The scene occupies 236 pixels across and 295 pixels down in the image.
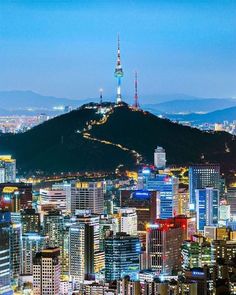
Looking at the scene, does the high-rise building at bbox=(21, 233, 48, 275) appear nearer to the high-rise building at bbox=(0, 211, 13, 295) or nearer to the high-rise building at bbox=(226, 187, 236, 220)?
the high-rise building at bbox=(0, 211, 13, 295)

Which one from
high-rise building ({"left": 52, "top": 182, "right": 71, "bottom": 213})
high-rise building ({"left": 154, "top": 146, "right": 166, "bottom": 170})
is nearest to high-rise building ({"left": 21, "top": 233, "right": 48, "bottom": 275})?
high-rise building ({"left": 52, "top": 182, "right": 71, "bottom": 213})

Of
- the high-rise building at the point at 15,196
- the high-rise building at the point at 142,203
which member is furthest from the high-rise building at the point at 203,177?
the high-rise building at the point at 15,196

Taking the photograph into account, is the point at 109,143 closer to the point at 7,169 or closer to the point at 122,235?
the point at 7,169

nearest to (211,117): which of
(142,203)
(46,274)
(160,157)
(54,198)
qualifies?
(160,157)

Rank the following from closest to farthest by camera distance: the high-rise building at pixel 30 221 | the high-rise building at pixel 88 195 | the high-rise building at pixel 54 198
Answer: the high-rise building at pixel 30 221
the high-rise building at pixel 54 198
the high-rise building at pixel 88 195

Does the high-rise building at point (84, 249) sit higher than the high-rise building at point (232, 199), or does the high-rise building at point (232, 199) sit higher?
the high-rise building at point (232, 199)

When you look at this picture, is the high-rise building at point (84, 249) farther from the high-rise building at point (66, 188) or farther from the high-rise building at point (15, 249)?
the high-rise building at point (66, 188)

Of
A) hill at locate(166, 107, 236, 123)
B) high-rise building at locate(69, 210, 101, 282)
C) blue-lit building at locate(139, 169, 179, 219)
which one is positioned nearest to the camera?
high-rise building at locate(69, 210, 101, 282)

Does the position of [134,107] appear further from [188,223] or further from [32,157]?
[188,223]
